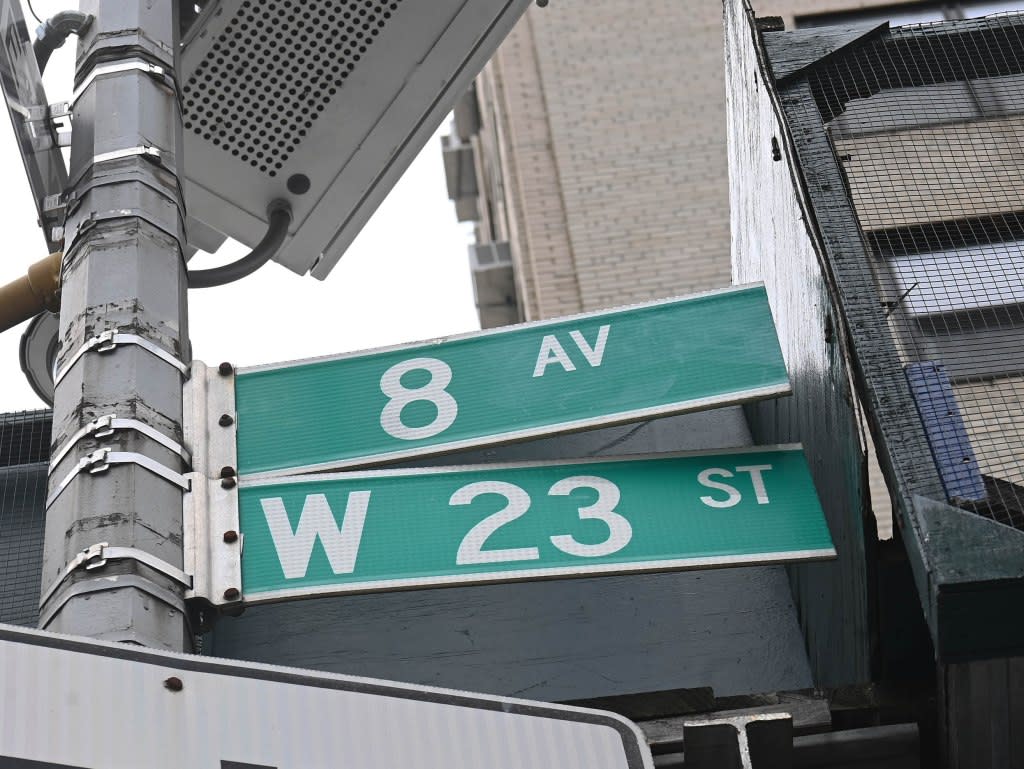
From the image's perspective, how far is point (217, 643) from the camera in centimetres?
495

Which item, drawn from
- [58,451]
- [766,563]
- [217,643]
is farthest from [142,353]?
[217,643]

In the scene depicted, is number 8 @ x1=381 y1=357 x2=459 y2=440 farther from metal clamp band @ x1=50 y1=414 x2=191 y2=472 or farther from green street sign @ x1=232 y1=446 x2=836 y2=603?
metal clamp band @ x1=50 y1=414 x2=191 y2=472

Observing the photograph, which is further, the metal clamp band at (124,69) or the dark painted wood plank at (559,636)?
the dark painted wood plank at (559,636)

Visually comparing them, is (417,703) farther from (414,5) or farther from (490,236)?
(490,236)

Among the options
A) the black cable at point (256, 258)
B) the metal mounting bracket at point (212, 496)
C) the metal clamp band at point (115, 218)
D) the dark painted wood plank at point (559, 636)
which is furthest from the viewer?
the dark painted wood plank at point (559, 636)

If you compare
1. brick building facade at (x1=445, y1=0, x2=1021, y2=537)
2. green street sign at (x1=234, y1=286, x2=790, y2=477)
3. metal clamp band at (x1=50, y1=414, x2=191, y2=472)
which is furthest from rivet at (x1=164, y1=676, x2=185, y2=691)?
brick building facade at (x1=445, y1=0, x2=1021, y2=537)

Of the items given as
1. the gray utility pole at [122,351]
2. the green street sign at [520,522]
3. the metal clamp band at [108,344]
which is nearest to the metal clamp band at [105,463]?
the gray utility pole at [122,351]

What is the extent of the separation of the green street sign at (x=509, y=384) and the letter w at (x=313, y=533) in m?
0.16

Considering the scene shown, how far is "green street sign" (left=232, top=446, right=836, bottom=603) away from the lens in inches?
136

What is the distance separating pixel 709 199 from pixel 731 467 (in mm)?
15581

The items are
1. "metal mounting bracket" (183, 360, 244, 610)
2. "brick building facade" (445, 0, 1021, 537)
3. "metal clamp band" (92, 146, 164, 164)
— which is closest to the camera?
"metal mounting bracket" (183, 360, 244, 610)

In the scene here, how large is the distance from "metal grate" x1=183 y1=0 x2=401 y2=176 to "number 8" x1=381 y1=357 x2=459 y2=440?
0.99 meters

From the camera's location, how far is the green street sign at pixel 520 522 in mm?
3453

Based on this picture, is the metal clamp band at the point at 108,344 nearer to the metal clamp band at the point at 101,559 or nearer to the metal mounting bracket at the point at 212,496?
the metal mounting bracket at the point at 212,496
